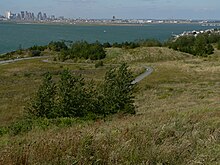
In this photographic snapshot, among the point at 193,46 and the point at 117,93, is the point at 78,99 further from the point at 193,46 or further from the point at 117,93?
the point at 193,46

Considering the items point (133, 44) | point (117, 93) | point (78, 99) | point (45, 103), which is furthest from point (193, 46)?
point (45, 103)

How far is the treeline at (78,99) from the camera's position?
1504cm

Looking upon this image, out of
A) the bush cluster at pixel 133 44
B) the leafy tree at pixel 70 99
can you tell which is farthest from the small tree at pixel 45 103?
the bush cluster at pixel 133 44

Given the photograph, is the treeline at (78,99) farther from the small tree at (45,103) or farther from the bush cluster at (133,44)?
the bush cluster at (133,44)

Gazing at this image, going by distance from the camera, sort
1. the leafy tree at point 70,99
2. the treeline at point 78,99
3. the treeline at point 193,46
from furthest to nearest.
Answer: the treeline at point 193,46, the treeline at point 78,99, the leafy tree at point 70,99

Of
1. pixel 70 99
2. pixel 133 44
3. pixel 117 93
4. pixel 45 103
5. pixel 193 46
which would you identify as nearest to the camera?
pixel 70 99

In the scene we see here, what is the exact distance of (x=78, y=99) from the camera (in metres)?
15.1

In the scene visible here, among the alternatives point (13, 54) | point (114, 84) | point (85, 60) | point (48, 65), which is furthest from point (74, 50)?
point (114, 84)

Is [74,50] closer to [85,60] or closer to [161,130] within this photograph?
[85,60]

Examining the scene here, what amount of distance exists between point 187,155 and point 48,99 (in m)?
11.5

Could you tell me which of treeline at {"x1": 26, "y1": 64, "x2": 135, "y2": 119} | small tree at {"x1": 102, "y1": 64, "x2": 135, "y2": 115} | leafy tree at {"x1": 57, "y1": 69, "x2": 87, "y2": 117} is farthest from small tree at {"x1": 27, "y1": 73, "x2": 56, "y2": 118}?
small tree at {"x1": 102, "y1": 64, "x2": 135, "y2": 115}

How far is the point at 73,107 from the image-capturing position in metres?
15.0

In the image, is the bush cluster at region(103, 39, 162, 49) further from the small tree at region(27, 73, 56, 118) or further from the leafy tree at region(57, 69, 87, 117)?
the leafy tree at region(57, 69, 87, 117)

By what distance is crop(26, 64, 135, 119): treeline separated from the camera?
592 inches
